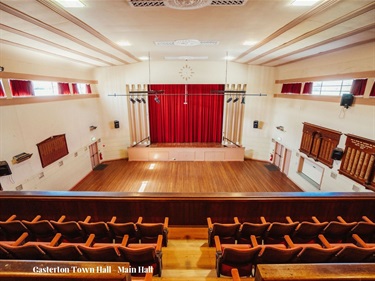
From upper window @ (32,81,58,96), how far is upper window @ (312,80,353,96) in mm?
9849

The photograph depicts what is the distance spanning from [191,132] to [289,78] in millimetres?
5749

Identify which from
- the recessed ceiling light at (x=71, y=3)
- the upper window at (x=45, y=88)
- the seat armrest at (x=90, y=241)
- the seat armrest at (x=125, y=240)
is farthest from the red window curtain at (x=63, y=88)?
the seat armrest at (x=125, y=240)

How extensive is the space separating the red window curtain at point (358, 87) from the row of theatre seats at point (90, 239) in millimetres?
6169

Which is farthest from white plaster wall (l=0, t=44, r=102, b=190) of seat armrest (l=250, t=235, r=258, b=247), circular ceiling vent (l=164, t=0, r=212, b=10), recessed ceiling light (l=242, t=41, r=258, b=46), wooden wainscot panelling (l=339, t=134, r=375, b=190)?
wooden wainscot panelling (l=339, t=134, r=375, b=190)

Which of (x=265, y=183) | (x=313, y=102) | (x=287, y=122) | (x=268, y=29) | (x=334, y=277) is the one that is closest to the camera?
(x=334, y=277)

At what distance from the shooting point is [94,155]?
9945mm

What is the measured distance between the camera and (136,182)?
8266mm

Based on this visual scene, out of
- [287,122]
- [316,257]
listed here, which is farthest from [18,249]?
[287,122]

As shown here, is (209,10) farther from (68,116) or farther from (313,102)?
(68,116)

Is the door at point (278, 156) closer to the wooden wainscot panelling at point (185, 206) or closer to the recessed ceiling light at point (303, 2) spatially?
the wooden wainscot panelling at point (185, 206)

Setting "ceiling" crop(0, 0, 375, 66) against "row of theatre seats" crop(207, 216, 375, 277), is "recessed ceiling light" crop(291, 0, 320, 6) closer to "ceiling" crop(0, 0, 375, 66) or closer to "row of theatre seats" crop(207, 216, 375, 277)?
"ceiling" crop(0, 0, 375, 66)

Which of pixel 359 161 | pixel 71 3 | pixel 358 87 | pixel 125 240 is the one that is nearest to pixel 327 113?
pixel 358 87

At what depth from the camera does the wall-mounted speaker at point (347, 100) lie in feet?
17.3

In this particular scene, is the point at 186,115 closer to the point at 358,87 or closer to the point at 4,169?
the point at 358,87
